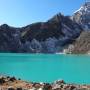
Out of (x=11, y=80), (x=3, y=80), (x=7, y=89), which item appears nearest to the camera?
(x=7, y=89)

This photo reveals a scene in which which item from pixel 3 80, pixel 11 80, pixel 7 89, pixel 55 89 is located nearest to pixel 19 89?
pixel 7 89

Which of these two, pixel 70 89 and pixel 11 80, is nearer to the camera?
pixel 70 89

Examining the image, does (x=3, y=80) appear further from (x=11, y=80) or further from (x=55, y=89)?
(x=55, y=89)

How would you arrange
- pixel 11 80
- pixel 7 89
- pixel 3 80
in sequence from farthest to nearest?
1. pixel 11 80
2. pixel 3 80
3. pixel 7 89

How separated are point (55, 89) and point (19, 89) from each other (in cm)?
213

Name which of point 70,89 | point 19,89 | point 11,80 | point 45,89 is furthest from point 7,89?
point 11,80

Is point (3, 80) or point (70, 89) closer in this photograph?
point (70, 89)

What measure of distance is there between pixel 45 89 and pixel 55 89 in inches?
26.5

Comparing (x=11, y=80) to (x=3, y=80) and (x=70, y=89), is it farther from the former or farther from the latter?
(x=70, y=89)

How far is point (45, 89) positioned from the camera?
1681 centimetres

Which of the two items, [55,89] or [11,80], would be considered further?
[11,80]

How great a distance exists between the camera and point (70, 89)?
56.4ft

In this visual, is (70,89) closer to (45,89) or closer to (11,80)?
(45,89)

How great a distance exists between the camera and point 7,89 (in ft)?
54.0
